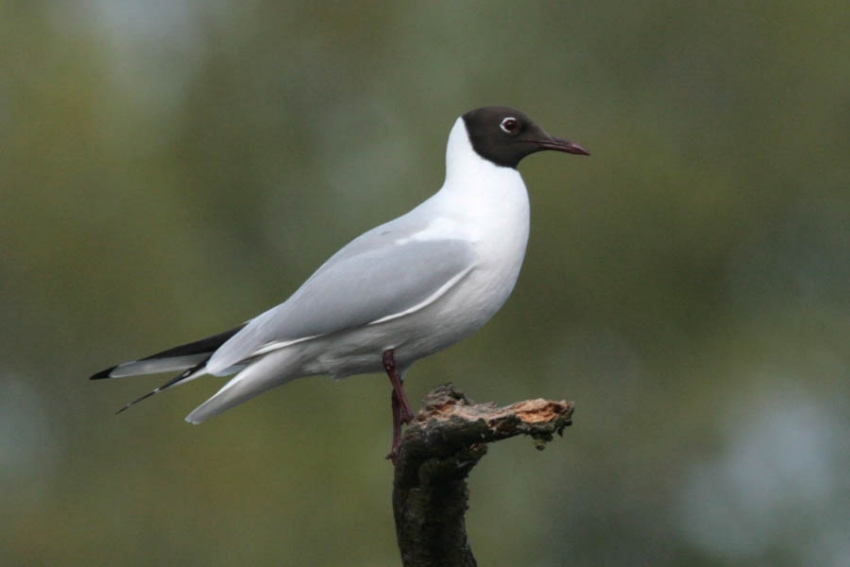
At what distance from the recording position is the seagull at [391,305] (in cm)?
531


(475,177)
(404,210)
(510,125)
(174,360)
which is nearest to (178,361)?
(174,360)

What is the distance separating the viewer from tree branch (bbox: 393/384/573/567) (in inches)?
178

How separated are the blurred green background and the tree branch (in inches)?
298

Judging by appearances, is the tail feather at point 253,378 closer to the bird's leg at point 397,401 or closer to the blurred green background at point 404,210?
the bird's leg at point 397,401

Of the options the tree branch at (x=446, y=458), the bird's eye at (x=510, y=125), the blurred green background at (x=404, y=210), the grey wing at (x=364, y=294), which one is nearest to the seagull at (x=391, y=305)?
the grey wing at (x=364, y=294)

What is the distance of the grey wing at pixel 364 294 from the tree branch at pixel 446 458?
0.35 metres

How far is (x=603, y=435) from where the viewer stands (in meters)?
14.1

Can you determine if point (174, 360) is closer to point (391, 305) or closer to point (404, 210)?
point (391, 305)

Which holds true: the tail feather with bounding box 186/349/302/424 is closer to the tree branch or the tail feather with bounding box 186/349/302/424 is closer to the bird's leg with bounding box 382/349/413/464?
the bird's leg with bounding box 382/349/413/464

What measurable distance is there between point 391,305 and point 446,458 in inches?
29.2

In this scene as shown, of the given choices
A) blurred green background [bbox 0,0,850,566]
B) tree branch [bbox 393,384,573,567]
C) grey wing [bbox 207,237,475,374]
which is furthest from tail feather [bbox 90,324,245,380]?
blurred green background [bbox 0,0,850,566]

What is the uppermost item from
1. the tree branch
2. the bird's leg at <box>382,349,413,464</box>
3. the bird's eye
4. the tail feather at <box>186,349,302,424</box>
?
the bird's eye

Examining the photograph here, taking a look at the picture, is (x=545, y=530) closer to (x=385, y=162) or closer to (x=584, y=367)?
(x=584, y=367)

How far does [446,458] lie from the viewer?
4707mm
